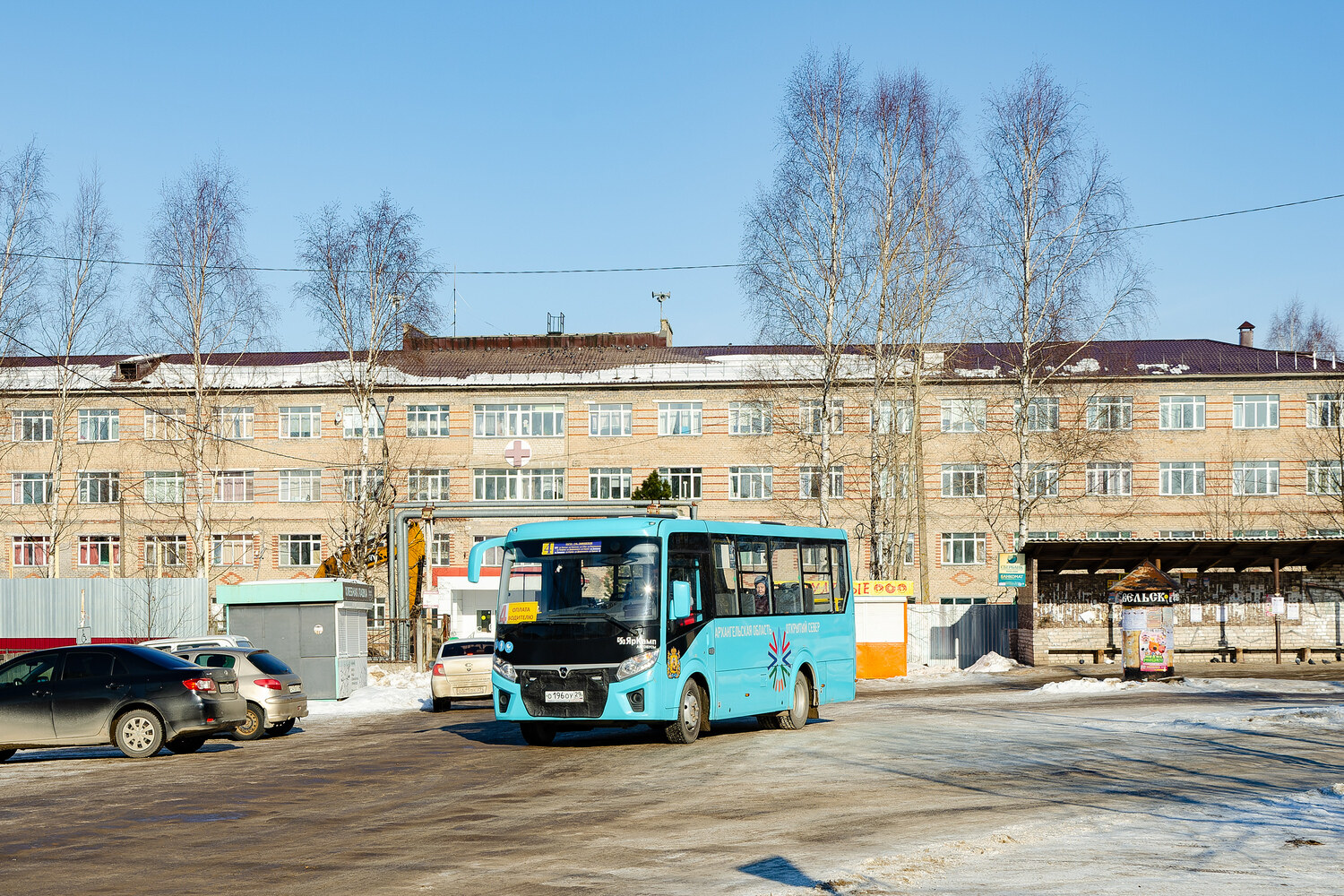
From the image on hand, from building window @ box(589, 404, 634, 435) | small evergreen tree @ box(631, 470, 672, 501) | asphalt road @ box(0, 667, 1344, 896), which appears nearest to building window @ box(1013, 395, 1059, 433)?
small evergreen tree @ box(631, 470, 672, 501)

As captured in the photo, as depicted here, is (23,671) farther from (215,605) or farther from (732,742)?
(215,605)

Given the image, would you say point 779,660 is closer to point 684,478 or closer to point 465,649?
point 465,649

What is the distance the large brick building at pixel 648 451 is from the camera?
194 feet

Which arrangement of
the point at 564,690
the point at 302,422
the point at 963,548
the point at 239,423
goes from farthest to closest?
the point at 239,423 < the point at 302,422 < the point at 963,548 < the point at 564,690

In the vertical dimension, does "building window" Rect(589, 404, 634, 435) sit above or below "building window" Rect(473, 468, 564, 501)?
above

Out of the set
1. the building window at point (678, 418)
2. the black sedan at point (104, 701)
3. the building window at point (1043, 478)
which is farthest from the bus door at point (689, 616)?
the building window at point (678, 418)

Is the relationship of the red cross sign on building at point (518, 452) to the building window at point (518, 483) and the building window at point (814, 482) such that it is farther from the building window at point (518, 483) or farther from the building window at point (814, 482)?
the building window at point (814, 482)

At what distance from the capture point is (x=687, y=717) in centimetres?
1856

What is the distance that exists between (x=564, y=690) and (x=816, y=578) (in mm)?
5783

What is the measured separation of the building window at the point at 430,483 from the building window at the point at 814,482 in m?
16.5

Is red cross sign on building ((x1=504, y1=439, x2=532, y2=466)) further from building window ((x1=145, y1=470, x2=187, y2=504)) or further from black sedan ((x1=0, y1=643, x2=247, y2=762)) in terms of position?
black sedan ((x1=0, y1=643, x2=247, y2=762))

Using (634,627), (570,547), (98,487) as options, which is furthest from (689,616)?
(98,487)

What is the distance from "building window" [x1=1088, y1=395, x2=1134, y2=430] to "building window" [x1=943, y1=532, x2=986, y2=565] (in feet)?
22.9

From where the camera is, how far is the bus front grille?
58.6 feet
